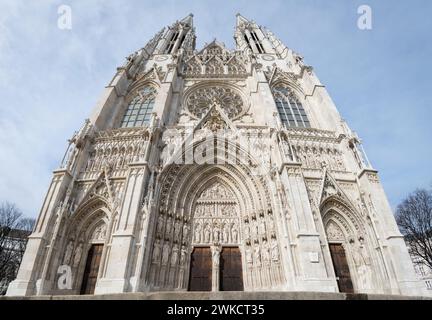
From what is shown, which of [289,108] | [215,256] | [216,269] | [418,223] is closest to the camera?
[216,269]

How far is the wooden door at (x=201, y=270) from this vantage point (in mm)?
10180

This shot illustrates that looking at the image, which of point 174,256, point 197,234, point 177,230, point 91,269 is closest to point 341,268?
point 197,234

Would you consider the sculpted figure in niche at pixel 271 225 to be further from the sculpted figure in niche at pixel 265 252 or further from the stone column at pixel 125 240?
the stone column at pixel 125 240

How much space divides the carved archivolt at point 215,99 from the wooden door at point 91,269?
10.5 meters

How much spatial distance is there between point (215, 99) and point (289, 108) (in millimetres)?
6024

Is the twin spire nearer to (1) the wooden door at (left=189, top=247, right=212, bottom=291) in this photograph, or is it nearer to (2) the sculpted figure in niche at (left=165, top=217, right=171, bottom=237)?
(2) the sculpted figure in niche at (left=165, top=217, right=171, bottom=237)

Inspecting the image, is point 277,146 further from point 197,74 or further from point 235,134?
point 197,74

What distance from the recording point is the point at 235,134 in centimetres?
1352

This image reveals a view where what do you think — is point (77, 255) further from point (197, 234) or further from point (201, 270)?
point (201, 270)

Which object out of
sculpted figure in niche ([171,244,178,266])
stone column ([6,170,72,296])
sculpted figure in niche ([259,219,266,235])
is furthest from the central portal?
stone column ([6,170,72,296])

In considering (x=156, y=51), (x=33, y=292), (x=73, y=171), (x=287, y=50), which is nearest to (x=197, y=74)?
(x=156, y=51)

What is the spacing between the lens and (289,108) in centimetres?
1702

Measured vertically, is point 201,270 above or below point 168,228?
below

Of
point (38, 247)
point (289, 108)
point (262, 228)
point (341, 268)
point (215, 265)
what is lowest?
point (341, 268)
